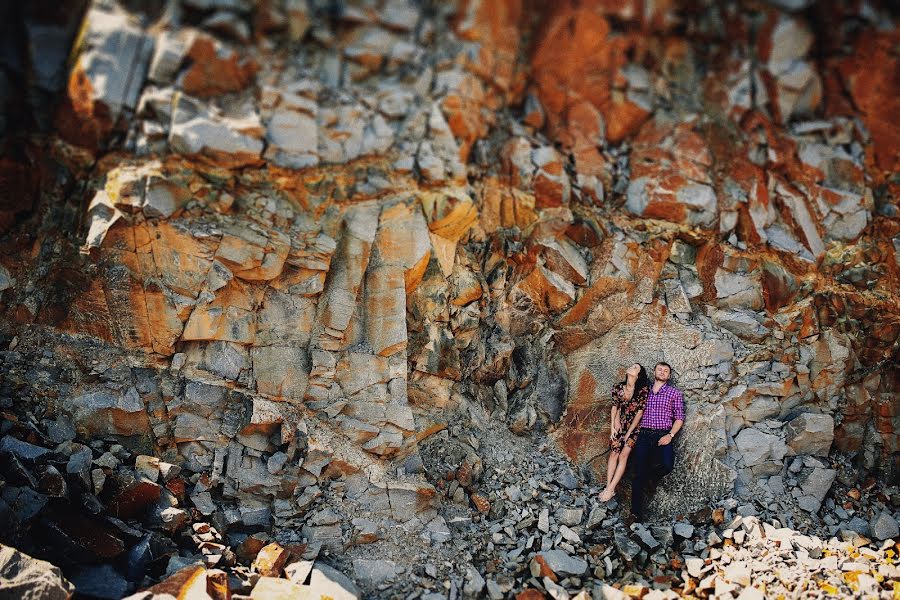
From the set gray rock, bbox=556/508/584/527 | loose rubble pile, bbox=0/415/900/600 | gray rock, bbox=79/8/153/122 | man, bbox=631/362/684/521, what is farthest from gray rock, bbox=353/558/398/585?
gray rock, bbox=79/8/153/122

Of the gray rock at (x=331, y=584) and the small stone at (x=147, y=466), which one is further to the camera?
the small stone at (x=147, y=466)

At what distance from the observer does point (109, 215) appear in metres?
5.72

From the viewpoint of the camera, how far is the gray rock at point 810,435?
259 inches

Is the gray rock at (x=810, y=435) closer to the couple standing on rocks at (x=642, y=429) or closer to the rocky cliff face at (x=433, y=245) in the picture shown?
the rocky cliff face at (x=433, y=245)

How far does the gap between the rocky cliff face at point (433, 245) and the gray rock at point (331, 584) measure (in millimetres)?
344

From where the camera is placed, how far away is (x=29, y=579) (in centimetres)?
451

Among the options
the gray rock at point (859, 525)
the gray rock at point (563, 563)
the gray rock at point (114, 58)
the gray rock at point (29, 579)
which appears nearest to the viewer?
the gray rock at point (29, 579)

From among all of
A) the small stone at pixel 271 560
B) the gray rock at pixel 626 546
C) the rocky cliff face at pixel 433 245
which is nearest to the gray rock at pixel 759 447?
the rocky cliff face at pixel 433 245

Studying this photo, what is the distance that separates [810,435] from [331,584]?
17.2 feet

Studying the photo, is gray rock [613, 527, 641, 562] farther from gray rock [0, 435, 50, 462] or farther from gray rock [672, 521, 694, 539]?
gray rock [0, 435, 50, 462]

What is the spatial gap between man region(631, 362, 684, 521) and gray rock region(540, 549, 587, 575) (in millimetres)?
987

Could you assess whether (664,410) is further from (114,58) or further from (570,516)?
(114,58)

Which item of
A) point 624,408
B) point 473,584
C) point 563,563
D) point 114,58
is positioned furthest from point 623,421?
point 114,58

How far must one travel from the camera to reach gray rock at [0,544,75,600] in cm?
443
